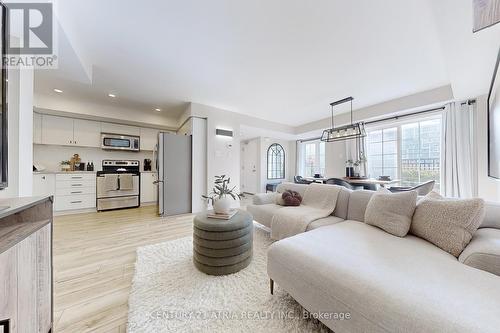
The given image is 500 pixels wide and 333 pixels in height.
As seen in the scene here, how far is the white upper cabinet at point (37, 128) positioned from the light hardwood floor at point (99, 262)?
176 centimetres

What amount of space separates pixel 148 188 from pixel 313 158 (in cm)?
562

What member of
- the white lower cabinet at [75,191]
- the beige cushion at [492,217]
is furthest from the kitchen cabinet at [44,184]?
the beige cushion at [492,217]

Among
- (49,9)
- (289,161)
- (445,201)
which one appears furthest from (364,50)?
(289,161)

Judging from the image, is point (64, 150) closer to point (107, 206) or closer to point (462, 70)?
point (107, 206)

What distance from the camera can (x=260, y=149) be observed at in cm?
673

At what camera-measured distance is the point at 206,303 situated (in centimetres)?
137

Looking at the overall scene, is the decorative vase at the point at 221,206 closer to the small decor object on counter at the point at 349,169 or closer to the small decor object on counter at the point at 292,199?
the small decor object on counter at the point at 292,199

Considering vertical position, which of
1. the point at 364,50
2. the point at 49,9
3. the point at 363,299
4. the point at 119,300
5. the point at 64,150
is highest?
the point at 364,50

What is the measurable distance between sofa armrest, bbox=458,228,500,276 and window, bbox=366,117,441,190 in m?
3.46

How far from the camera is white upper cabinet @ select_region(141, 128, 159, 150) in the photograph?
4.95m

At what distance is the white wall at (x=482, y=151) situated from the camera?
2.85 meters

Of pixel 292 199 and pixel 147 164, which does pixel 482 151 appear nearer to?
pixel 292 199

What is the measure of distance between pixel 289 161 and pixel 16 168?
7.02m

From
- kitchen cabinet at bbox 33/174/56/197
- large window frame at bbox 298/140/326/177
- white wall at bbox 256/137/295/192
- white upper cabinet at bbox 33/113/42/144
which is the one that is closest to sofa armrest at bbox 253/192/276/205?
white wall at bbox 256/137/295/192
